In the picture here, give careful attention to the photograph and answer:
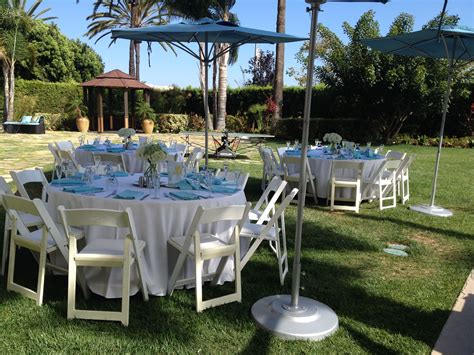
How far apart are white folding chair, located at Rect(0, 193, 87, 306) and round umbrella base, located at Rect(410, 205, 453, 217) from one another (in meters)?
Answer: 5.28

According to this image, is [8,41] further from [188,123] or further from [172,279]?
[172,279]

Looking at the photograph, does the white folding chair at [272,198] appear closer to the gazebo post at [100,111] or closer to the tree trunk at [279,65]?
the tree trunk at [279,65]

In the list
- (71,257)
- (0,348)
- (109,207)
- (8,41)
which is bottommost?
(0,348)

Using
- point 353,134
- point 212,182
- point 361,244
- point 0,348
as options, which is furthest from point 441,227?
point 353,134

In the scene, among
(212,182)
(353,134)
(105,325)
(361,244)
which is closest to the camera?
(105,325)

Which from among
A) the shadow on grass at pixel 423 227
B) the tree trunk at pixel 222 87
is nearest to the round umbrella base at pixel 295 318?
the shadow on grass at pixel 423 227

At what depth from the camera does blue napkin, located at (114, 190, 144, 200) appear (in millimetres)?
3654

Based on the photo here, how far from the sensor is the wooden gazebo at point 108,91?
1981 cm

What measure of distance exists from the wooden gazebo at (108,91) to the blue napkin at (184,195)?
16916 millimetres

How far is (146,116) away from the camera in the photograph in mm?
21406

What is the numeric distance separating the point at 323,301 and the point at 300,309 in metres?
0.42

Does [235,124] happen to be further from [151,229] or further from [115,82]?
[151,229]

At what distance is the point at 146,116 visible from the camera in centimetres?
2141

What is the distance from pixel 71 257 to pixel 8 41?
2108cm
